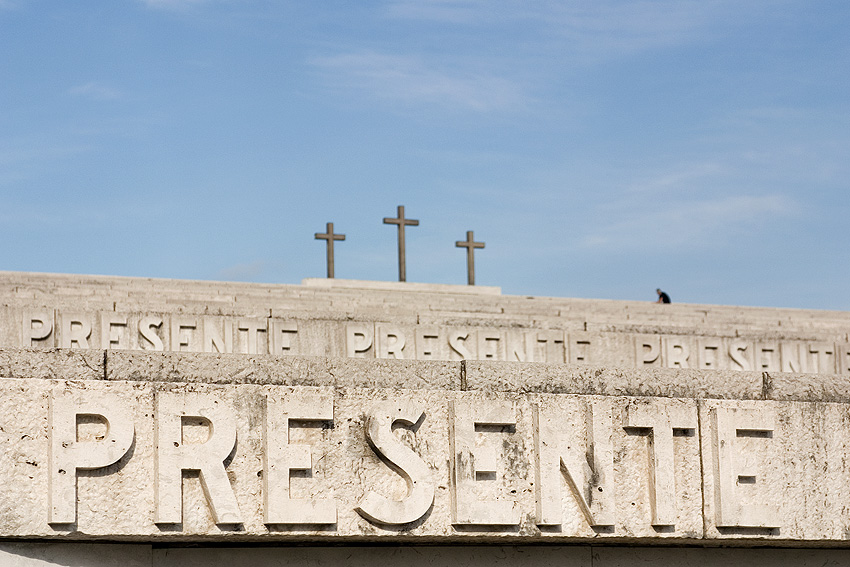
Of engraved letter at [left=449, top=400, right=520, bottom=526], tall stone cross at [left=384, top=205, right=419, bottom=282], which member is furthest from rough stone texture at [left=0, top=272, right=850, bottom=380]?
tall stone cross at [left=384, top=205, right=419, bottom=282]

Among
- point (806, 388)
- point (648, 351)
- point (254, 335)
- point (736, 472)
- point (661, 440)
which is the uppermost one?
point (254, 335)

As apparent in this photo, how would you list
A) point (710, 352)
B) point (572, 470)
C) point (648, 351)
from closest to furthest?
1. point (572, 470)
2. point (648, 351)
3. point (710, 352)

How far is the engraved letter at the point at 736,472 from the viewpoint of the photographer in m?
5.66

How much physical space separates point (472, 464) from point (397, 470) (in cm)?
30

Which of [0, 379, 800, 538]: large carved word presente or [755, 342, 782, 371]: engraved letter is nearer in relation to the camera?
[0, 379, 800, 538]: large carved word presente

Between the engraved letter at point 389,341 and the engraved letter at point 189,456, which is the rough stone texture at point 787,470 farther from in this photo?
the engraved letter at point 389,341

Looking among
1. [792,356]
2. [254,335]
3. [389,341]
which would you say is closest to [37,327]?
[254,335]

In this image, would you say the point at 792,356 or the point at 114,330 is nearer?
the point at 114,330

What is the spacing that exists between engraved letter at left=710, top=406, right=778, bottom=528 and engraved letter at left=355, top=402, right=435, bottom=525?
1212 millimetres

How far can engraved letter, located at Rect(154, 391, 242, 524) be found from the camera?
5.05 metres

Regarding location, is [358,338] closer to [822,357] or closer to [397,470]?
[822,357]

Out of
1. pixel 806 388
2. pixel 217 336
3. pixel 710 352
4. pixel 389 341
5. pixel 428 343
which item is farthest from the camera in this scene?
pixel 710 352

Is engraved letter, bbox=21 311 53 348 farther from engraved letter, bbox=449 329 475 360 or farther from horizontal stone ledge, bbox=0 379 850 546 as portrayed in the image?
horizontal stone ledge, bbox=0 379 850 546

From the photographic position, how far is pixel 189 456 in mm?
5094
